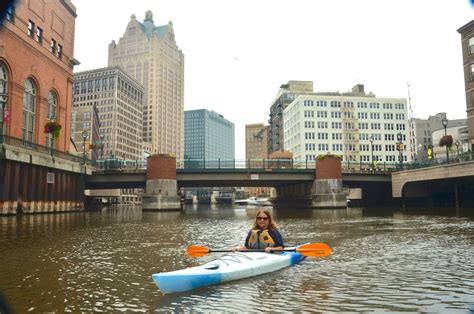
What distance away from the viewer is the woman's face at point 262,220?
10945 mm

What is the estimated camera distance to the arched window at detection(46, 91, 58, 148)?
46.7 m

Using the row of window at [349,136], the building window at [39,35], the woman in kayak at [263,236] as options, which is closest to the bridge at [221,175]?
the building window at [39,35]

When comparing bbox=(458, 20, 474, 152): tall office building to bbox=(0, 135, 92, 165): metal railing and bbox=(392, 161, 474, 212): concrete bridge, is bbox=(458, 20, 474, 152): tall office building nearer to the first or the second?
bbox=(392, 161, 474, 212): concrete bridge

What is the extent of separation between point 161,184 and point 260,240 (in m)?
39.0

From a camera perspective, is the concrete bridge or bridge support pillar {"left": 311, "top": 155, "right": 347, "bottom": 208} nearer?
the concrete bridge

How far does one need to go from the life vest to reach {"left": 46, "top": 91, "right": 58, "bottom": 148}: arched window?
41.8 m

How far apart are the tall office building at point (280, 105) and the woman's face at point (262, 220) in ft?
402

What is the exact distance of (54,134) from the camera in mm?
41875

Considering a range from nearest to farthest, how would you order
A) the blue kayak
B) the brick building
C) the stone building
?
1. the blue kayak
2. the stone building
3. the brick building

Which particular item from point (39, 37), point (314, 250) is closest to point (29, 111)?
point (39, 37)

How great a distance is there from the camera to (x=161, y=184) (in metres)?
48.8

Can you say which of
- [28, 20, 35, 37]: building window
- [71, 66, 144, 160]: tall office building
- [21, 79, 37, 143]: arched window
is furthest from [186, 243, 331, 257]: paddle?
[71, 66, 144, 160]: tall office building

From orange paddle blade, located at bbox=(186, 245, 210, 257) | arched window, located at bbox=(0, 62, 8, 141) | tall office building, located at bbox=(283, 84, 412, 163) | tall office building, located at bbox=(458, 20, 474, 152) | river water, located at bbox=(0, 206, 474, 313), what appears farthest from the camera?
tall office building, located at bbox=(283, 84, 412, 163)

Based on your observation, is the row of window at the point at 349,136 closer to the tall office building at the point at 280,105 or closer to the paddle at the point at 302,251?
the tall office building at the point at 280,105
